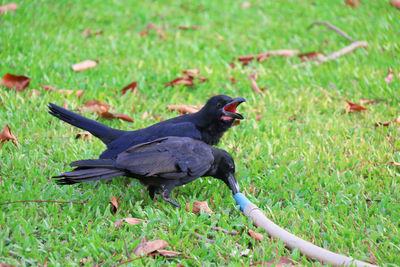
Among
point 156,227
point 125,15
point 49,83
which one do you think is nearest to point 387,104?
point 156,227

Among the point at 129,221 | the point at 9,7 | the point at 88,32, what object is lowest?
the point at 129,221

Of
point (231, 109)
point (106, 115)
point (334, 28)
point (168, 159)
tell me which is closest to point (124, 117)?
point (106, 115)

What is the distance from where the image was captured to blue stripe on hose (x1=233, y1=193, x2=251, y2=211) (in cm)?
329

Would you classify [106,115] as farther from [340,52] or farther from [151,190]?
[340,52]

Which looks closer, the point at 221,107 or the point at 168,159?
the point at 168,159

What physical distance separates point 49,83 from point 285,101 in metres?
2.67

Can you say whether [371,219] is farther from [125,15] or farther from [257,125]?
[125,15]

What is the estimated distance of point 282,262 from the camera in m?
2.78

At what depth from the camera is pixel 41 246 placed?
9.16 feet

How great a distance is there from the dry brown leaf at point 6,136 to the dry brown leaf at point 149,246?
1.79 m

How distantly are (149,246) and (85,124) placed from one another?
1409 mm

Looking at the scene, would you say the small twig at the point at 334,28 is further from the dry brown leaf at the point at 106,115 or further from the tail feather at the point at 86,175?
the tail feather at the point at 86,175

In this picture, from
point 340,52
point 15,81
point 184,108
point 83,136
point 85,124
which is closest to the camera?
point 85,124

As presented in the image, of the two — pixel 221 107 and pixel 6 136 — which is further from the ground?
pixel 221 107
